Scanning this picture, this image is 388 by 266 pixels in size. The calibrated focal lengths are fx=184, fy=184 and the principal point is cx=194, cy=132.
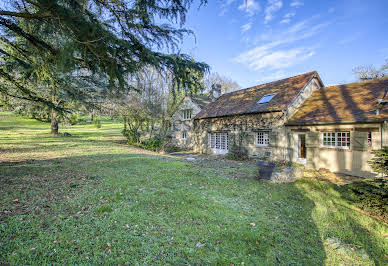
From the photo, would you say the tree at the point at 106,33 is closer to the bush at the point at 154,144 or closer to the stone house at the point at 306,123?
the stone house at the point at 306,123

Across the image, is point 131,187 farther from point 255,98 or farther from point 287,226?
point 255,98

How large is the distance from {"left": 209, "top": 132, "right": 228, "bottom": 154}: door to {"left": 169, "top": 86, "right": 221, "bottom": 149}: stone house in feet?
13.0

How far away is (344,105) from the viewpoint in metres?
12.0

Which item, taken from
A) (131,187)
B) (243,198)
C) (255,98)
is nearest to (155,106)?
(255,98)

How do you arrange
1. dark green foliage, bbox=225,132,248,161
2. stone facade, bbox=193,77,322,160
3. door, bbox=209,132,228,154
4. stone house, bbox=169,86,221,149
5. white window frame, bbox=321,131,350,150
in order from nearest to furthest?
white window frame, bbox=321,131,350,150, stone facade, bbox=193,77,322,160, dark green foliage, bbox=225,132,248,161, door, bbox=209,132,228,154, stone house, bbox=169,86,221,149

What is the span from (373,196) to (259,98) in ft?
40.2

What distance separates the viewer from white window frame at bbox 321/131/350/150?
10922 mm

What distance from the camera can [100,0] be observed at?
4309 millimetres

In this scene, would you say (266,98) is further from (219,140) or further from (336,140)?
(336,140)

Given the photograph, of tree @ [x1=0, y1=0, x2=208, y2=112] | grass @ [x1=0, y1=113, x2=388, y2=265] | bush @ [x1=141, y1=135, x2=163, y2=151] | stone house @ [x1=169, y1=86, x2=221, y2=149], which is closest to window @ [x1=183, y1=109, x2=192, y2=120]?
stone house @ [x1=169, y1=86, x2=221, y2=149]

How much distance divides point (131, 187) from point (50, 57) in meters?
4.66

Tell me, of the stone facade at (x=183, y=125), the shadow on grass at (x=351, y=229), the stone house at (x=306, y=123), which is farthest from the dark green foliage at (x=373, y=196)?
the stone facade at (x=183, y=125)

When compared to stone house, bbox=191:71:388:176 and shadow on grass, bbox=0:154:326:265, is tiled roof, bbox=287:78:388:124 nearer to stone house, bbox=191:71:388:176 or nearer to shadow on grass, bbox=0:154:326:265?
stone house, bbox=191:71:388:176

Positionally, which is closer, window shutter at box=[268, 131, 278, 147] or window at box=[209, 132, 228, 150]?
window shutter at box=[268, 131, 278, 147]
